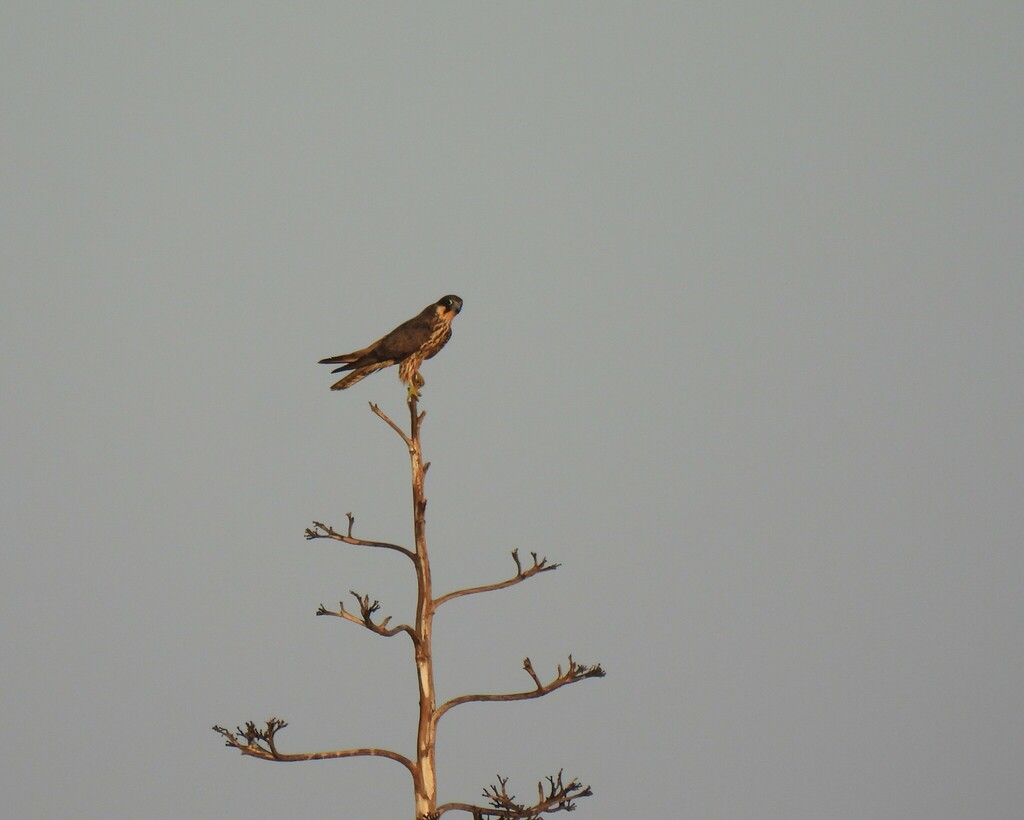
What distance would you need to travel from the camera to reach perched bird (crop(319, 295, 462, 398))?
43.9 ft

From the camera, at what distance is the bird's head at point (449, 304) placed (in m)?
13.8

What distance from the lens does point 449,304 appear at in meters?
13.9

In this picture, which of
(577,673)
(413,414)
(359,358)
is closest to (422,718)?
(577,673)

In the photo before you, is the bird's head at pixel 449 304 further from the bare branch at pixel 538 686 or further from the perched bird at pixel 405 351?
the bare branch at pixel 538 686

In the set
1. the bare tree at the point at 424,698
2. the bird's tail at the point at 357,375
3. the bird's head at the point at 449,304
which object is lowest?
the bare tree at the point at 424,698

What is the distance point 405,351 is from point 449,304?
80 centimetres

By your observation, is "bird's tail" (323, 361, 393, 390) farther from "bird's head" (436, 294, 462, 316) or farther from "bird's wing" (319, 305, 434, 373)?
"bird's head" (436, 294, 462, 316)

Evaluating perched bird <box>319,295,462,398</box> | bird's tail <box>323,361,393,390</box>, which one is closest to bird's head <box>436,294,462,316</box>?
perched bird <box>319,295,462,398</box>

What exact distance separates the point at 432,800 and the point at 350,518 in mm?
2226

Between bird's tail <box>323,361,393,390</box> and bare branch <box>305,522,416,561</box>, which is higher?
bird's tail <box>323,361,393,390</box>

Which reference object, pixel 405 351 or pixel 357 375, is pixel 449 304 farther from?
pixel 357 375

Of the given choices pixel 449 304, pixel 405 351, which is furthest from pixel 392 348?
pixel 449 304

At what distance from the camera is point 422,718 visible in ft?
34.8

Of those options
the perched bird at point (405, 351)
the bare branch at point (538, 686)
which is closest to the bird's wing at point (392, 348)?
the perched bird at point (405, 351)
